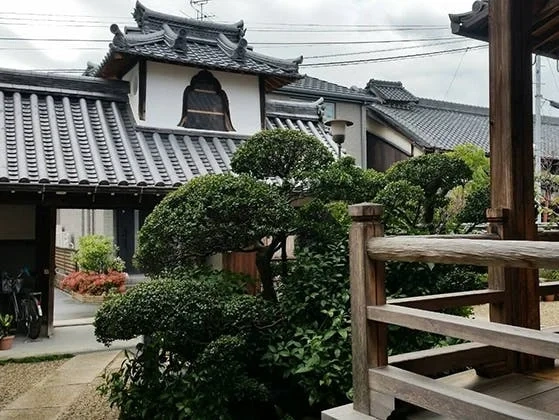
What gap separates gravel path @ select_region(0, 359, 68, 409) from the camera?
536cm

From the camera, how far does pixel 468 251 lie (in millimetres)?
2018

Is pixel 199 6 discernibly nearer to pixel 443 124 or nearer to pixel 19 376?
pixel 443 124

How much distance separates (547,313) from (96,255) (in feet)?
33.0

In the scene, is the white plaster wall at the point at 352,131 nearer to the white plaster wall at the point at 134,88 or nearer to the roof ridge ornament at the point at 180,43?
the roof ridge ornament at the point at 180,43

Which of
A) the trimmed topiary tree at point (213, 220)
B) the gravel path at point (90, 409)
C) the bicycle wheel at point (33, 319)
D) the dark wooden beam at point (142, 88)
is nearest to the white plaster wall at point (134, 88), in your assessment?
the dark wooden beam at point (142, 88)

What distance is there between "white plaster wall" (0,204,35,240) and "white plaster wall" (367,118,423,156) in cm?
1165

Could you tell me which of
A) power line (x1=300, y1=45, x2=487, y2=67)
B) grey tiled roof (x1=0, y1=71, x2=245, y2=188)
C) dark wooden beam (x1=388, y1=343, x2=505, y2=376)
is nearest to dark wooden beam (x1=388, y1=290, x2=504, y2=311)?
dark wooden beam (x1=388, y1=343, x2=505, y2=376)

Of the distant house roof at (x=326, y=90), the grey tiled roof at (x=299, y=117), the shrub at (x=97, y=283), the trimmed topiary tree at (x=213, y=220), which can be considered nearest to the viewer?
the trimmed topiary tree at (x=213, y=220)

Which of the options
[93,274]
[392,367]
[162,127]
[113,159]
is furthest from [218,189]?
[93,274]

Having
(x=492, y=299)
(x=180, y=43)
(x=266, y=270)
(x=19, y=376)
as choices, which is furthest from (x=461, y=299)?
(x=180, y=43)

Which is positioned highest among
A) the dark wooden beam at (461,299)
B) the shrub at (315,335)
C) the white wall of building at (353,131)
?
the white wall of building at (353,131)

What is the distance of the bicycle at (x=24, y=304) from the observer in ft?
24.7

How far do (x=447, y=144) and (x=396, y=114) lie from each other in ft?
7.99

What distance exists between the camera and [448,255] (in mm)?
2094
